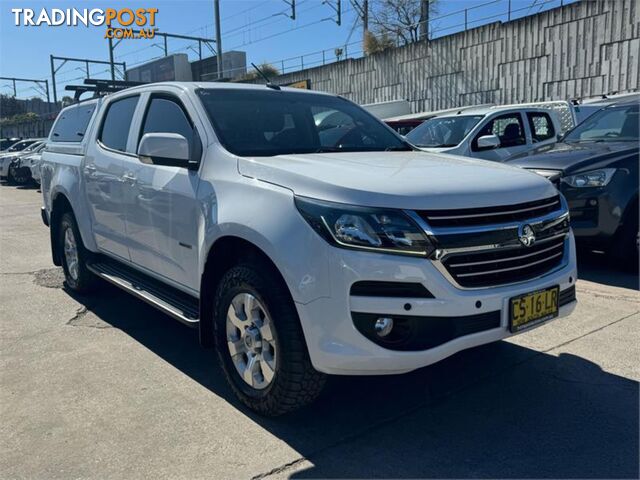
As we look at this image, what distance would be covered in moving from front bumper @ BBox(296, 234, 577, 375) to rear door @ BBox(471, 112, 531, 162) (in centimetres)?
684

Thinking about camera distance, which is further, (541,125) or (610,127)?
(541,125)

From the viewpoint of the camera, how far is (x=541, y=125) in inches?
392

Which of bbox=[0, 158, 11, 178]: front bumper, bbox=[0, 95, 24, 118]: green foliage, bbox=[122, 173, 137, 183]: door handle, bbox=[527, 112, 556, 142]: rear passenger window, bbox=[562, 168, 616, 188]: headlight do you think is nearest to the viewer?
bbox=[122, 173, 137, 183]: door handle

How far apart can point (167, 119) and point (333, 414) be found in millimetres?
2378

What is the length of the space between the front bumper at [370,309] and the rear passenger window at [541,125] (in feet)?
25.7

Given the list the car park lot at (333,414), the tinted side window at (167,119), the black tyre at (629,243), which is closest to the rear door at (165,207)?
the tinted side window at (167,119)

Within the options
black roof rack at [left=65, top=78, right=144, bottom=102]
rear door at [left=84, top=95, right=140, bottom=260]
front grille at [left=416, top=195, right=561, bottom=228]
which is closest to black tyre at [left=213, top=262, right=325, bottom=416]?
front grille at [left=416, top=195, right=561, bottom=228]

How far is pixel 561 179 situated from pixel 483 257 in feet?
12.2

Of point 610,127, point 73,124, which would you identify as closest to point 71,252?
point 73,124

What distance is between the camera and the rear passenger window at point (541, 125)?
9820mm

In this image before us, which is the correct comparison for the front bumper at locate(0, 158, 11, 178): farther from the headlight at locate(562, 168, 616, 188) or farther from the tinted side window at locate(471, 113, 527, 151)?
the headlight at locate(562, 168, 616, 188)

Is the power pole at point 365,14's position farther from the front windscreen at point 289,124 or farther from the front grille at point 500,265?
the front grille at point 500,265

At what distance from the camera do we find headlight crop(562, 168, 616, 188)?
19.2 feet

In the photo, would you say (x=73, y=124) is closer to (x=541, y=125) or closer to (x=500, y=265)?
(x=500, y=265)
